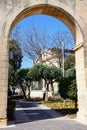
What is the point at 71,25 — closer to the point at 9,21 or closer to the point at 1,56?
the point at 9,21

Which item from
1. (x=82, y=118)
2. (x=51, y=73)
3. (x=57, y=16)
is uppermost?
(x=57, y=16)

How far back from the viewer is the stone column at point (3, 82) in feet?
29.9

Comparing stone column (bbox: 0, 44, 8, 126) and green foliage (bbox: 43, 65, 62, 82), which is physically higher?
green foliage (bbox: 43, 65, 62, 82)

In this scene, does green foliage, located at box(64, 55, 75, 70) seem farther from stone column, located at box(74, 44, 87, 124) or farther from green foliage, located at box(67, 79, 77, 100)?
stone column, located at box(74, 44, 87, 124)

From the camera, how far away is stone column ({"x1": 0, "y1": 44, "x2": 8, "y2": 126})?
9102mm

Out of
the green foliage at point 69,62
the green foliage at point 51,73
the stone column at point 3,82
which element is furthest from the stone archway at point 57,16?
the green foliage at point 69,62

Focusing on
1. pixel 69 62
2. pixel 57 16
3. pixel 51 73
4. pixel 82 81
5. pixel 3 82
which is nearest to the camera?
pixel 3 82

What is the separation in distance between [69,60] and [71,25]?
23.1 meters

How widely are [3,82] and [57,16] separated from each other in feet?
14.4

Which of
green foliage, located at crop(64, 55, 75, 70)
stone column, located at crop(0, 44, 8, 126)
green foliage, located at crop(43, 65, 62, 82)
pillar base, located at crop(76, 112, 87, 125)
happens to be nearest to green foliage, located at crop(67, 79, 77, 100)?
pillar base, located at crop(76, 112, 87, 125)

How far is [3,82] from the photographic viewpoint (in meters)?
9.38

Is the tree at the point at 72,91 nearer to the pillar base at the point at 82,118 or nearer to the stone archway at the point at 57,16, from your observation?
the stone archway at the point at 57,16

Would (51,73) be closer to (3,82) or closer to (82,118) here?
→ (82,118)

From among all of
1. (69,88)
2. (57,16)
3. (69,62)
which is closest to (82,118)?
(69,88)
